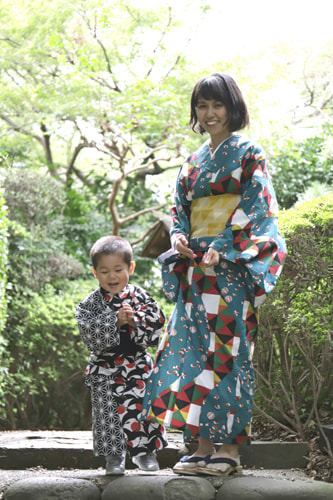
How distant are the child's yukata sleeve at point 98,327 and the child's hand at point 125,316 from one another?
0.09 ft

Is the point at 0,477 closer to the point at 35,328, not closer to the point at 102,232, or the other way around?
the point at 35,328

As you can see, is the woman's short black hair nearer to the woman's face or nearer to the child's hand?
the woman's face

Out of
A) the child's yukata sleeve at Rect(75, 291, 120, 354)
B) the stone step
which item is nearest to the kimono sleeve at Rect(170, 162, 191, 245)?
the child's yukata sleeve at Rect(75, 291, 120, 354)

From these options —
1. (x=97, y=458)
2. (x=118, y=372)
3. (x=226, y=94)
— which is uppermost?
(x=226, y=94)

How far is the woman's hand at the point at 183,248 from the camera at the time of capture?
10.2ft

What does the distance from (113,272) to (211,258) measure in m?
0.57

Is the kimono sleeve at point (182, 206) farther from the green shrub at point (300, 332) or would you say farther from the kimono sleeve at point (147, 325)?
the green shrub at point (300, 332)

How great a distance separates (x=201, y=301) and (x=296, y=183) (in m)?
6.01

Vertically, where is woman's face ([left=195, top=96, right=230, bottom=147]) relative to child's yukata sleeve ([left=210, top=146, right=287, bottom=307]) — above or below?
above

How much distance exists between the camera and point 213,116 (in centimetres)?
316

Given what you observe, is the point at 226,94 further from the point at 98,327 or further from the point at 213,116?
the point at 98,327

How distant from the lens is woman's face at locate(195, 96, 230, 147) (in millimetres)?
3158

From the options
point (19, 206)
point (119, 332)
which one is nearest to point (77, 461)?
point (119, 332)

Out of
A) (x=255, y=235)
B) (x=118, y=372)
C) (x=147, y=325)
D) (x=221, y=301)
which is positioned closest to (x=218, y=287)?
(x=221, y=301)
